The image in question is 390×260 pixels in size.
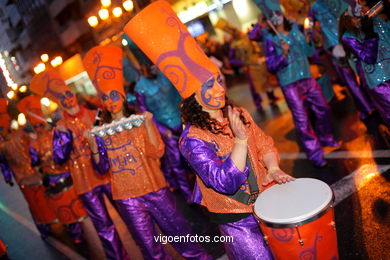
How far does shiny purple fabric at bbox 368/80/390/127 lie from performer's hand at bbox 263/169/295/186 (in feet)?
7.26

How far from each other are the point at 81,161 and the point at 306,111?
3.32 meters

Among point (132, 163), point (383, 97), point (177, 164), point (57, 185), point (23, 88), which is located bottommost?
point (177, 164)

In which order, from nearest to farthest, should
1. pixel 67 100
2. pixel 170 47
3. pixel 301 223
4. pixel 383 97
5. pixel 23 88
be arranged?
pixel 301 223 → pixel 170 47 → pixel 383 97 → pixel 67 100 → pixel 23 88

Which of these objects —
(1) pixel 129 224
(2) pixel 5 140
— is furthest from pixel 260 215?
(2) pixel 5 140

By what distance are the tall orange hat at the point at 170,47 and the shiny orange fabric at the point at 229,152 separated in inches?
13.7

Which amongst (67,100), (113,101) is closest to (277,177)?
(113,101)

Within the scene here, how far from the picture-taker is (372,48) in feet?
12.5

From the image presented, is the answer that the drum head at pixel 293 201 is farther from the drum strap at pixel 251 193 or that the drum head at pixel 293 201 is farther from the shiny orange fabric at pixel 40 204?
the shiny orange fabric at pixel 40 204

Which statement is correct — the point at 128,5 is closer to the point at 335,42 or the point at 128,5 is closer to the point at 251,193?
the point at 335,42

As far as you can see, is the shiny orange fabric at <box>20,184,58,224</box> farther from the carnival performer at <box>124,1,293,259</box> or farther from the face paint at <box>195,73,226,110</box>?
the face paint at <box>195,73,226,110</box>

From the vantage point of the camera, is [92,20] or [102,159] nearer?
[102,159]

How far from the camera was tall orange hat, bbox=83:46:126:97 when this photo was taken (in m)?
3.65

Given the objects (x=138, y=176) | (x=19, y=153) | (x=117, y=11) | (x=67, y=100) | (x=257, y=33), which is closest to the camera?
(x=138, y=176)

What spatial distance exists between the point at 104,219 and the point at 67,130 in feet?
3.99
